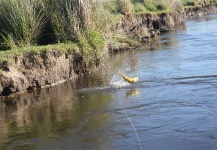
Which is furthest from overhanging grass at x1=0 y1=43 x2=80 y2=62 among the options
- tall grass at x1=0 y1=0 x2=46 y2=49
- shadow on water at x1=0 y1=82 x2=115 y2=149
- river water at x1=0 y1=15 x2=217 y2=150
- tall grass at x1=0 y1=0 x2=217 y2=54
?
shadow on water at x1=0 y1=82 x2=115 y2=149

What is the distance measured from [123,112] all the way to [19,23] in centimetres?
775

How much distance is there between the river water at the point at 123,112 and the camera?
28.8ft

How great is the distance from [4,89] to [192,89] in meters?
6.38

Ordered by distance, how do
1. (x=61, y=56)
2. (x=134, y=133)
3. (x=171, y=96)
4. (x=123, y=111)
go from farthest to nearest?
(x=61, y=56) < (x=171, y=96) < (x=123, y=111) < (x=134, y=133)

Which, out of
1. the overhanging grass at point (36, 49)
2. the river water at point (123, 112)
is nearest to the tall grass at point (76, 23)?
the overhanging grass at point (36, 49)

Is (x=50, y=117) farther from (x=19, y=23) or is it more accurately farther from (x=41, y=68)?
(x=19, y=23)

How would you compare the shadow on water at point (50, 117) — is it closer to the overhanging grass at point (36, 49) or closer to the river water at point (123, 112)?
the river water at point (123, 112)

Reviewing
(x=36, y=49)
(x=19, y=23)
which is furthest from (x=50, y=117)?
(x=19, y=23)

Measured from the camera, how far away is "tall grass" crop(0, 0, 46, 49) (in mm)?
16719

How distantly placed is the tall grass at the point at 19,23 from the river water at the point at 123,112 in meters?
2.95

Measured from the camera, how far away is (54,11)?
57.6 ft

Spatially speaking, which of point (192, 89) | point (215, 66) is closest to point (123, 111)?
point (192, 89)

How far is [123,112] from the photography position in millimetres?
Answer: 10875

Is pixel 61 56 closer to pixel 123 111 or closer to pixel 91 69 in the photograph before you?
pixel 91 69
